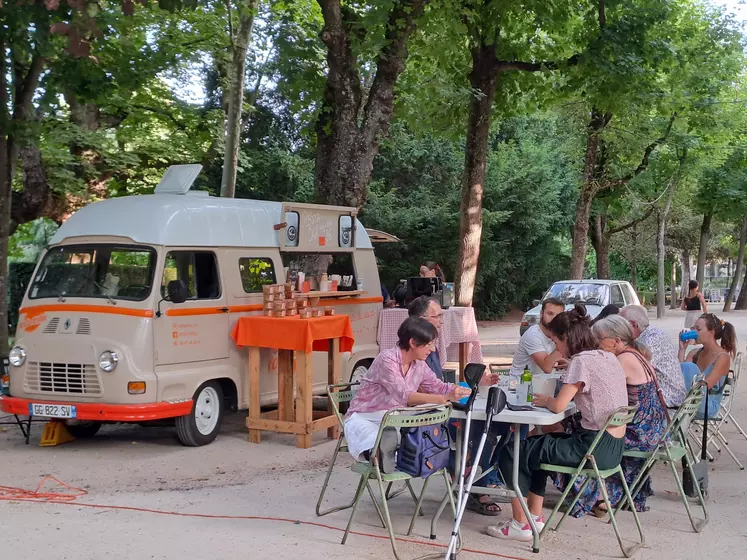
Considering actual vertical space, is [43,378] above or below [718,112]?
below

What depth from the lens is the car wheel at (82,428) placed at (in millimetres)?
9930

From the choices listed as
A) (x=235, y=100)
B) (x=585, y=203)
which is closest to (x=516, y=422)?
(x=235, y=100)

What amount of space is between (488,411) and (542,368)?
2.57 metres

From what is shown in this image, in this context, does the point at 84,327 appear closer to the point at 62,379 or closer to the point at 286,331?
the point at 62,379

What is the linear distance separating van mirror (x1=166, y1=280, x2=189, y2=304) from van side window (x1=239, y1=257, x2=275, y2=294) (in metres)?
0.95

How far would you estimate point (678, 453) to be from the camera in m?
6.66

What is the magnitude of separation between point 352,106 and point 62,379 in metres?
6.18

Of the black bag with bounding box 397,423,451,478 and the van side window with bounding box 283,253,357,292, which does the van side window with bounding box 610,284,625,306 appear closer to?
the van side window with bounding box 283,253,357,292

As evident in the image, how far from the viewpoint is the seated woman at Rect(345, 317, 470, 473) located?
609cm

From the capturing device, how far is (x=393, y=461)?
577cm

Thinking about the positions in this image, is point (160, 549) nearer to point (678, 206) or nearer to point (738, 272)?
point (678, 206)

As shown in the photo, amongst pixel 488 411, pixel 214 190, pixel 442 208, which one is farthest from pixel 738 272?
pixel 488 411

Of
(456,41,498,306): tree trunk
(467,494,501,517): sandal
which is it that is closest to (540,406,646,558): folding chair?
(467,494,501,517): sandal

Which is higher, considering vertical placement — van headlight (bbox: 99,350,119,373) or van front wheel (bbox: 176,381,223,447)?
van headlight (bbox: 99,350,119,373)
